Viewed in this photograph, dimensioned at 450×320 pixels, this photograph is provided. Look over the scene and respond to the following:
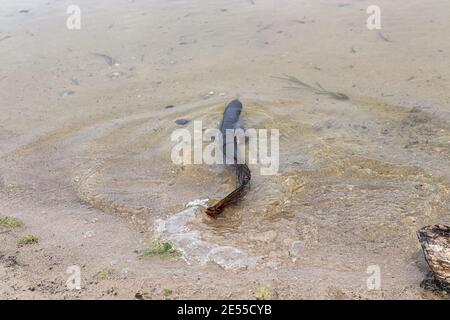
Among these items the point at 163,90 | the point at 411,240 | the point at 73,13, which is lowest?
the point at 411,240

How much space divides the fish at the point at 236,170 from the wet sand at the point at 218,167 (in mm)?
118

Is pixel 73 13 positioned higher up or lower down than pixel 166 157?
higher up

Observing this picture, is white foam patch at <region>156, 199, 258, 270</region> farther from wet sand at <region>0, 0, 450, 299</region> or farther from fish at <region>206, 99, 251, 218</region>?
fish at <region>206, 99, 251, 218</region>

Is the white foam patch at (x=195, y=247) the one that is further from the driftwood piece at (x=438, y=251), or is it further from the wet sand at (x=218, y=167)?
the driftwood piece at (x=438, y=251)

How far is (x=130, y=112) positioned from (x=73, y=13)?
4769mm

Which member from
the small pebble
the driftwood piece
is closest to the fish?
the driftwood piece

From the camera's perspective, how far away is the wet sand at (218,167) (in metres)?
3.18

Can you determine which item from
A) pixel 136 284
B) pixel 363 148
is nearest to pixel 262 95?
pixel 363 148

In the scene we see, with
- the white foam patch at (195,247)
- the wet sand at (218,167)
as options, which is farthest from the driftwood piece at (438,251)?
the white foam patch at (195,247)

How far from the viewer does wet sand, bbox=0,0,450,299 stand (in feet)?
10.4
